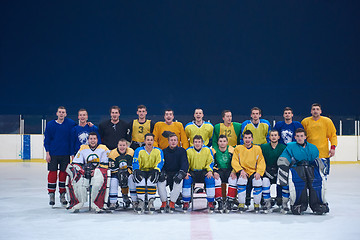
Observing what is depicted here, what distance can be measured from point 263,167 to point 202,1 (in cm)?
1327

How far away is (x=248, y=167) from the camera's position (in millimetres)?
5750

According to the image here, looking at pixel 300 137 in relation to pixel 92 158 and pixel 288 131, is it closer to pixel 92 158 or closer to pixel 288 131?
pixel 288 131

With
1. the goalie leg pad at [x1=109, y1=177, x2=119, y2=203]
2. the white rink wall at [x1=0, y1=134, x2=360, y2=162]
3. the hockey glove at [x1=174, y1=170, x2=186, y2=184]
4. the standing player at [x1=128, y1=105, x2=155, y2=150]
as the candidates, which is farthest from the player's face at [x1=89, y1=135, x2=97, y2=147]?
the white rink wall at [x1=0, y1=134, x2=360, y2=162]

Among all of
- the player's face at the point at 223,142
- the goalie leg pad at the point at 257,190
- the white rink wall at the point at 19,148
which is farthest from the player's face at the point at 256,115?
the white rink wall at the point at 19,148

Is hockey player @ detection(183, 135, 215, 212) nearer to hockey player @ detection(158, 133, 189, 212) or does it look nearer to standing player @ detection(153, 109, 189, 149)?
hockey player @ detection(158, 133, 189, 212)

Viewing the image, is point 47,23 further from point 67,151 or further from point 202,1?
point 67,151

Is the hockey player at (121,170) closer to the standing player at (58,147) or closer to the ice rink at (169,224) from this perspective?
the ice rink at (169,224)

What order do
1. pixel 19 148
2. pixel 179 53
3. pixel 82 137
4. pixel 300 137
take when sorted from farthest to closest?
pixel 179 53 < pixel 19 148 < pixel 82 137 < pixel 300 137

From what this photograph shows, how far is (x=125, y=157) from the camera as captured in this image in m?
5.81

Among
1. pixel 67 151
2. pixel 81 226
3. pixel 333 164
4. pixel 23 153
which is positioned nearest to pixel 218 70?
pixel 333 164

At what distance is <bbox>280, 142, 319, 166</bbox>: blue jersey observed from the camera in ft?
18.4

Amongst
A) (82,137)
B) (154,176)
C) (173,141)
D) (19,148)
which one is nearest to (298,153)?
(173,141)

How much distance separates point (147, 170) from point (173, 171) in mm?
337

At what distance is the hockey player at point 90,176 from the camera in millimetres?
5562
